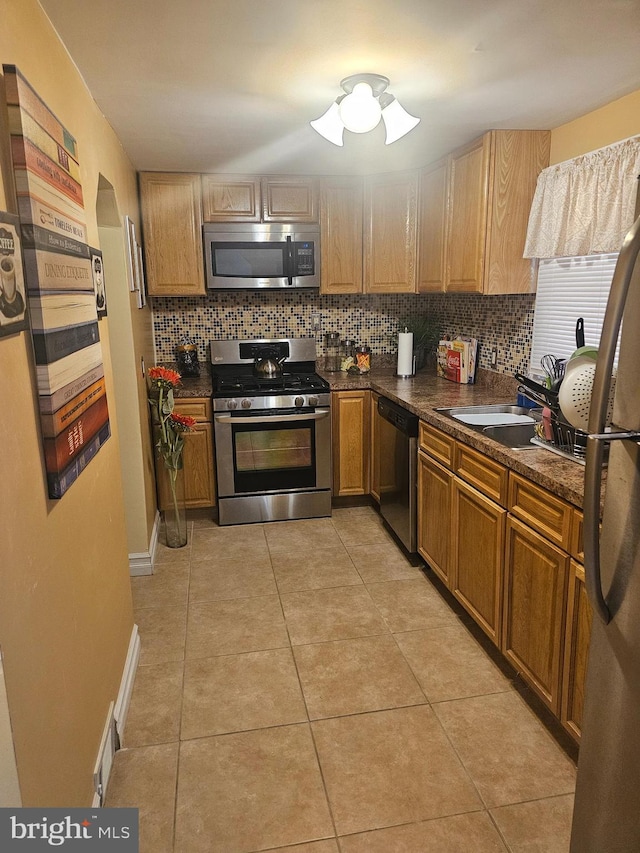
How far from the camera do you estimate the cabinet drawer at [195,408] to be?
3713 mm

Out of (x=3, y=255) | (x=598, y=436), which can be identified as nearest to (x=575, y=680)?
(x=598, y=436)

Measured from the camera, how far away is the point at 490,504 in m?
2.36

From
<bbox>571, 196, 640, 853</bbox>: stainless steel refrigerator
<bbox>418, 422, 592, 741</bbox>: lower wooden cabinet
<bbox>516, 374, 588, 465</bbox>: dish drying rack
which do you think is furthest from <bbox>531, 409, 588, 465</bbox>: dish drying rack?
<bbox>571, 196, 640, 853</bbox>: stainless steel refrigerator

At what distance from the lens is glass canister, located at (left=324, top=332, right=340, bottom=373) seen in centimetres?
450

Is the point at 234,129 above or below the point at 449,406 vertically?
above

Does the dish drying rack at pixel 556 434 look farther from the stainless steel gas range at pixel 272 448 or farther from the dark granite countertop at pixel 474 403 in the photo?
the stainless steel gas range at pixel 272 448

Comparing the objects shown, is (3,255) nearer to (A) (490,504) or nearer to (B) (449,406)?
(A) (490,504)

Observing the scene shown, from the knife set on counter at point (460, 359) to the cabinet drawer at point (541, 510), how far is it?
166 cm

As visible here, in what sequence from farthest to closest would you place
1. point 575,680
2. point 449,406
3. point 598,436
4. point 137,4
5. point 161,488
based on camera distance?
point 161,488 → point 449,406 → point 575,680 → point 137,4 → point 598,436

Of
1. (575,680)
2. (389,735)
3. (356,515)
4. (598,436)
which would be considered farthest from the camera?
(356,515)

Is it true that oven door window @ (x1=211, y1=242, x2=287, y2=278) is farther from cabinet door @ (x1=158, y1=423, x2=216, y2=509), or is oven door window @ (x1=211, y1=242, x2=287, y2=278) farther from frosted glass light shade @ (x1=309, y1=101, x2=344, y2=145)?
frosted glass light shade @ (x1=309, y1=101, x2=344, y2=145)

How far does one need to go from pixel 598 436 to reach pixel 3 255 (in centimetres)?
114

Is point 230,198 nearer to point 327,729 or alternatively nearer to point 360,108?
point 360,108

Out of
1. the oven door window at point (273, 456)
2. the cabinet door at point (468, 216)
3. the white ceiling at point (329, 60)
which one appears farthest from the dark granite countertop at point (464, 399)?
the white ceiling at point (329, 60)
